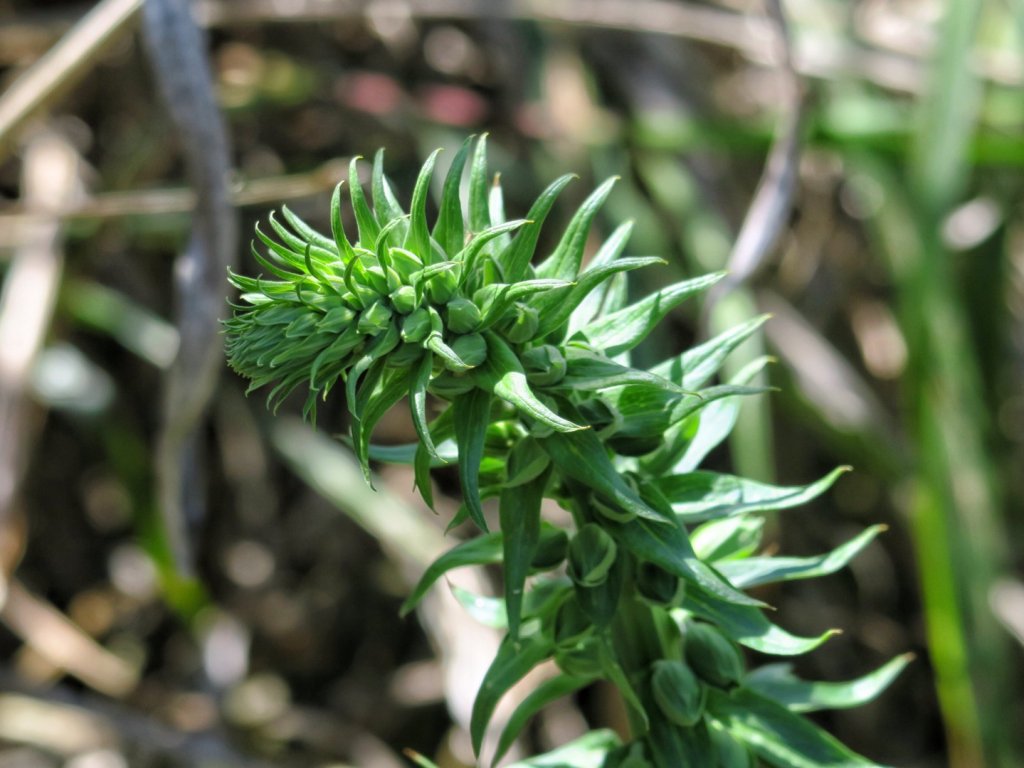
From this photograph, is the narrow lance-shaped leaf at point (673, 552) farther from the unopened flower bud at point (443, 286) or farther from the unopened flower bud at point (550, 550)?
the unopened flower bud at point (443, 286)

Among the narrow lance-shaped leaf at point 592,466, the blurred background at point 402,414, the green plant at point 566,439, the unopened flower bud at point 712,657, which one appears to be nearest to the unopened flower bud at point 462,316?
the green plant at point 566,439

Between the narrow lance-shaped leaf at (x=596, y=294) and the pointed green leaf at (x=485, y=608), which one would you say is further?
the pointed green leaf at (x=485, y=608)

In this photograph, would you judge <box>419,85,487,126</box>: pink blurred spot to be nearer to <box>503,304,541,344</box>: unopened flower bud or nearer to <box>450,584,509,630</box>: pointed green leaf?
<box>450,584,509,630</box>: pointed green leaf

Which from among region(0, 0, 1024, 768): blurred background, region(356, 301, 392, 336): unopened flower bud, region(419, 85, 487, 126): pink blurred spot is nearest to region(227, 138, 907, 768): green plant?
region(356, 301, 392, 336): unopened flower bud

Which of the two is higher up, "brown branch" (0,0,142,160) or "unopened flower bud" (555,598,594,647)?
"brown branch" (0,0,142,160)

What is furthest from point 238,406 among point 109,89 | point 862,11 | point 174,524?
point 862,11
